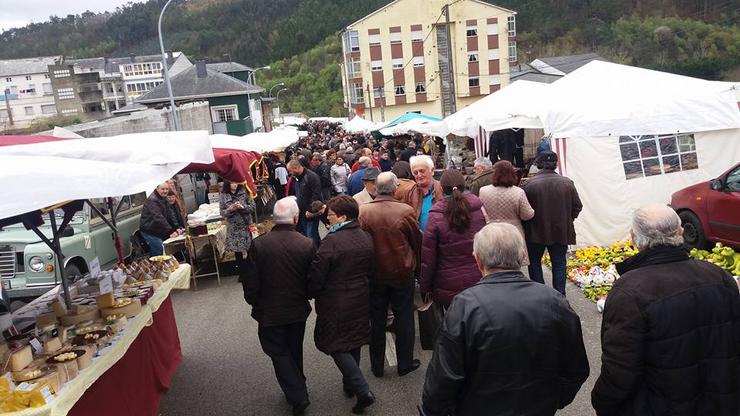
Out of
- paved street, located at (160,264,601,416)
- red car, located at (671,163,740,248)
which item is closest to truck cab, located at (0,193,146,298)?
paved street, located at (160,264,601,416)

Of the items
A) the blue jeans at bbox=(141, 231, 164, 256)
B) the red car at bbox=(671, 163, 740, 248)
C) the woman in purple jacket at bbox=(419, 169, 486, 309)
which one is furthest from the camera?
the blue jeans at bbox=(141, 231, 164, 256)

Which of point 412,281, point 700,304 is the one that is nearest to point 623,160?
point 412,281

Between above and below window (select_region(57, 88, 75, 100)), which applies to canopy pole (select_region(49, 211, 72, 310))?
below

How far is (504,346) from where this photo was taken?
7.42 ft

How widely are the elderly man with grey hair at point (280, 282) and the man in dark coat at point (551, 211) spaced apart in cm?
261

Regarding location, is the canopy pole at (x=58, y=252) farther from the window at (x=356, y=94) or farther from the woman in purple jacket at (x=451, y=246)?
the window at (x=356, y=94)

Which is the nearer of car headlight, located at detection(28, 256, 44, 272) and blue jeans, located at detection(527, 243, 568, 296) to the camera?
blue jeans, located at detection(527, 243, 568, 296)

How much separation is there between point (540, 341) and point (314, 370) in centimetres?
317

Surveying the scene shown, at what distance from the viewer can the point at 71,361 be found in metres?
3.19

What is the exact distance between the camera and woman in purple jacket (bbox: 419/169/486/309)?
4.08 meters

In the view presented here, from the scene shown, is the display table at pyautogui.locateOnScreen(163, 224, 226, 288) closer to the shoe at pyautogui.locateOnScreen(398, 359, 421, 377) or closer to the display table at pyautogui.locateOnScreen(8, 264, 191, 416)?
the display table at pyautogui.locateOnScreen(8, 264, 191, 416)

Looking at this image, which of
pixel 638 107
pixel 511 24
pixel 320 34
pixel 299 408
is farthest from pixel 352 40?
pixel 299 408

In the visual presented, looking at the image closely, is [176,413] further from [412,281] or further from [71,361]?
[412,281]

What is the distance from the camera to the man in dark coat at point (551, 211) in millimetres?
5391
